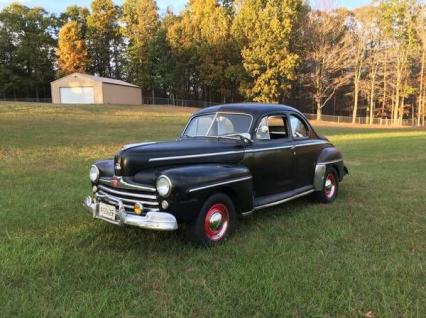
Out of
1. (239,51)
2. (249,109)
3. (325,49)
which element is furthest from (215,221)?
(239,51)

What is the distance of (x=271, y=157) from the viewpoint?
644cm

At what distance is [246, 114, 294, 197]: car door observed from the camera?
6.20 metres

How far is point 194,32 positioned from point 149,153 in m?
54.9

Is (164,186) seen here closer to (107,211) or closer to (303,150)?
(107,211)

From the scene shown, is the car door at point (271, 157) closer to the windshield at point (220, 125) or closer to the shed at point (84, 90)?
the windshield at point (220, 125)

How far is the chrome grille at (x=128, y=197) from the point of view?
5.12m

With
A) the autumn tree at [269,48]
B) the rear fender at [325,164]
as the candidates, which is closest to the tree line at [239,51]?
the autumn tree at [269,48]

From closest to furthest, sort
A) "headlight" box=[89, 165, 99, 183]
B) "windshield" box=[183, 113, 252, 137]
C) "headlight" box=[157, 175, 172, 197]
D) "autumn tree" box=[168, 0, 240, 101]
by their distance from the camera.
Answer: "headlight" box=[157, 175, 172, 197] < "headlight" box=[89, 165, 99, 183] < "windshield" box=[183, 113, 252, 137] < "autumn tree" box=[168, 0, 240, 101]

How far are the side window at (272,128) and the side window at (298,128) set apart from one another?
7.8 inches

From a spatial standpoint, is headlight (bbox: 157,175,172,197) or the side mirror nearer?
headlight (bbox: 157,175,172,197)

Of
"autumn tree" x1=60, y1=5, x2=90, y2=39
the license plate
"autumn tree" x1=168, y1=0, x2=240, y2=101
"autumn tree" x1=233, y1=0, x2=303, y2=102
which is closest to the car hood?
the license plate

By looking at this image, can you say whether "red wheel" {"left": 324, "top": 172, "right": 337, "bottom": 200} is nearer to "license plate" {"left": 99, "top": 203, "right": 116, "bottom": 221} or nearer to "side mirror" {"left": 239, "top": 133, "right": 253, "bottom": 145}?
"side mirror" {"left": 239, "top": 133, "right": 253, "bottom": 145}

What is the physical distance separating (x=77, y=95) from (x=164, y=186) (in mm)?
47091

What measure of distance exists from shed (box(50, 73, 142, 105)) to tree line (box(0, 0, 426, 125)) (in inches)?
479
